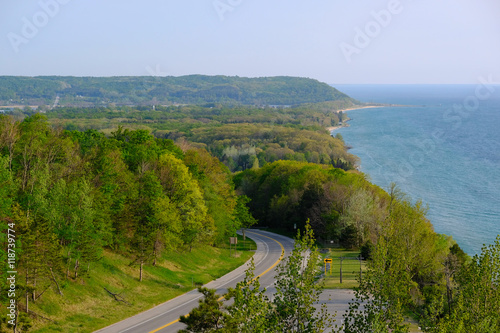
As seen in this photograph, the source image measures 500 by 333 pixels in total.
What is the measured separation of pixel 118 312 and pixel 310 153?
10782cm

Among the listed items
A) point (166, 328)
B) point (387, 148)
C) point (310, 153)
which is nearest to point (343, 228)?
point (166, 328)

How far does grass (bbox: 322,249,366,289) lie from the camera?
41.3 m

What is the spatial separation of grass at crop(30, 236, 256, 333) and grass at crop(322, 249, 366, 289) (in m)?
10.0

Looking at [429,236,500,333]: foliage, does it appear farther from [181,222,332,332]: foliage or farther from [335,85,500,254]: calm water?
[335,85,500,254]: calm water

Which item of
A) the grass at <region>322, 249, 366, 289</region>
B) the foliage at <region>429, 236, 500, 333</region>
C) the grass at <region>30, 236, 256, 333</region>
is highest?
the foliage at <region>429, 236, 500, 333</region>

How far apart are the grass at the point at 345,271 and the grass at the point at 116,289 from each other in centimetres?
1002

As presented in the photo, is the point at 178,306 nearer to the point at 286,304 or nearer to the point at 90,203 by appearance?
the point at 90,203

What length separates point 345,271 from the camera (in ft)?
150

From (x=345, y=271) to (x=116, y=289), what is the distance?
2201 centimetres

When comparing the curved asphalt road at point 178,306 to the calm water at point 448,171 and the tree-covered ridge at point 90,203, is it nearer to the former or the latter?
the tree-covered ridge at point 90,203

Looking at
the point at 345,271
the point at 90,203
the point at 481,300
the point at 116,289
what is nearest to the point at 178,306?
the point at 116,289

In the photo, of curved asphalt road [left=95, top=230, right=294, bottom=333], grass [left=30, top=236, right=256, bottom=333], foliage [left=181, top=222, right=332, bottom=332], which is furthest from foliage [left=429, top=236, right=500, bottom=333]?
grass [left=30, top=236, right=256, bottom=333]

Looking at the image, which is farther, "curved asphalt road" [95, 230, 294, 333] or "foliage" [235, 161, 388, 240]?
"foliage" [235, 161, 388, 240]

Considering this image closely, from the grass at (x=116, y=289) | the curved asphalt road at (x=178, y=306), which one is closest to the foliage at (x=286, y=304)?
the curved asphalt road at (x=178, y=306)
